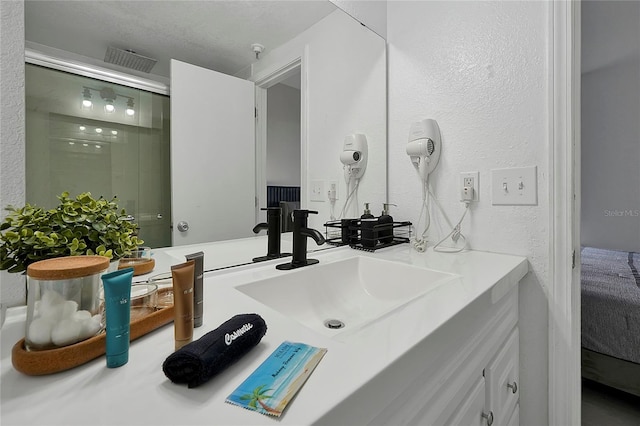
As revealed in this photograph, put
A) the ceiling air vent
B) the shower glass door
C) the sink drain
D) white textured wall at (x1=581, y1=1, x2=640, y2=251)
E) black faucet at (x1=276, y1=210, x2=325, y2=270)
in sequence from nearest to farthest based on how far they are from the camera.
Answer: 1. the shower glass door
2. the ceiling air vent
3. the sink drain
4. black faucet at (x1=276, y1=210, x2=325, y2=270)
5. white textured wall at (x1=581, y1=1, x2=640, y2=251)

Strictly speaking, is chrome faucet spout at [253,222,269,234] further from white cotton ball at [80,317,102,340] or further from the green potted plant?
white cotton ball at [80,317,102,340]

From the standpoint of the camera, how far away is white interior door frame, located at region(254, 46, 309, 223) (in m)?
0.99

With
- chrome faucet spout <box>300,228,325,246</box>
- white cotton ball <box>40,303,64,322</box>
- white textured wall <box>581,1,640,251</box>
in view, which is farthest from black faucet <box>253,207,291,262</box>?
white textured wall <box>581,1,640,251</box>

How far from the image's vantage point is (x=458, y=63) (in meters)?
1.21

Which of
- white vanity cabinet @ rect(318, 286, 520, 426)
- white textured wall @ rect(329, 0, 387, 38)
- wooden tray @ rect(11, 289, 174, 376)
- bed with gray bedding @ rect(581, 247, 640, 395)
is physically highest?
white textured wall @ rect(329, 0, 387, 38)

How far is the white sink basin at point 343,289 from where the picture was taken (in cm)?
80

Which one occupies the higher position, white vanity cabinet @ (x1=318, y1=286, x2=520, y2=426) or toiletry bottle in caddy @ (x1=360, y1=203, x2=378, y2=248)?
toiletry bottle in caddy @ (x1=360, y1=203, x2=378, y2=248)

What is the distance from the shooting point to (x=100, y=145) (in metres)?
0.65

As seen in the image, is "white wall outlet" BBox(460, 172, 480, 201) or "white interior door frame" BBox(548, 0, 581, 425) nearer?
"white interior door frame" BBox(548, 0, 581, 425)

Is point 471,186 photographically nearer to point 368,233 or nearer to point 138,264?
point 368,233

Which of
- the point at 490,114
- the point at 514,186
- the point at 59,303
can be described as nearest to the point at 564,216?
the point at 514,186

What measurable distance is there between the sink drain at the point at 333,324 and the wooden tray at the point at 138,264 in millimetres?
475

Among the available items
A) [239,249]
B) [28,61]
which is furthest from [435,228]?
[28,61]

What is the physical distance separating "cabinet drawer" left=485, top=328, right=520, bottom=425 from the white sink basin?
10.8 inches
